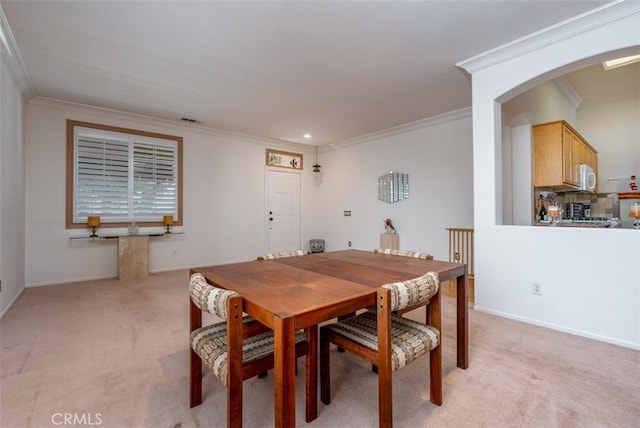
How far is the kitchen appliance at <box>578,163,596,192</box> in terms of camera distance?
421 centimetres

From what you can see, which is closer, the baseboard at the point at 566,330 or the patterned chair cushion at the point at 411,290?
the patterned chair cushion at the point at 411,290

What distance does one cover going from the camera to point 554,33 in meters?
2.52

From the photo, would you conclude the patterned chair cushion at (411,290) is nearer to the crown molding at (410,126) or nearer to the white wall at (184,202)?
the crown molding at (410,126)

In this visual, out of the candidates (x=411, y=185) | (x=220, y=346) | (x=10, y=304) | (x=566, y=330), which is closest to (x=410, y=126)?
(x=411, y=185)

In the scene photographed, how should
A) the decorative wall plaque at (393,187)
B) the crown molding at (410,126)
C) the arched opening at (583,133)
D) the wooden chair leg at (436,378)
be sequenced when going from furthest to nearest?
the decorative wall plaque at (393,187) → the crown molding at (410,126) → the arched opening at (583,133) → the wooden chair leg at (436,378)

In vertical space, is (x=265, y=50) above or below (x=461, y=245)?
above

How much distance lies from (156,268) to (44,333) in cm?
251

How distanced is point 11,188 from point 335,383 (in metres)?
4.06

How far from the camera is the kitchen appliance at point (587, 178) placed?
4215 mm

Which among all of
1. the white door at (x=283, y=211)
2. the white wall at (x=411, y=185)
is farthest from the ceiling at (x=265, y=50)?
the white door at (x=283, y=211)

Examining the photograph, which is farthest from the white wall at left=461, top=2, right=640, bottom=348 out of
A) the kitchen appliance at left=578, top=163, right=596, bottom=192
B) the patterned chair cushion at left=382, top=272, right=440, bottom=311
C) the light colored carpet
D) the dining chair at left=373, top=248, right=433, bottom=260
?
the kitchen appliance at left=578, top=163, right=596, bottom=192

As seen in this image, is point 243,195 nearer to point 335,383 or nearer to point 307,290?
point 335,383

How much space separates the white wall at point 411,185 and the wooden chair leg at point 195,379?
14.0ft

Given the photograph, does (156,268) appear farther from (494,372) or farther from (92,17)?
(494,372)
